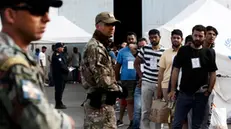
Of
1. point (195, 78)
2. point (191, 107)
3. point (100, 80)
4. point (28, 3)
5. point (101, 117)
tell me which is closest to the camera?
point (28, 3)

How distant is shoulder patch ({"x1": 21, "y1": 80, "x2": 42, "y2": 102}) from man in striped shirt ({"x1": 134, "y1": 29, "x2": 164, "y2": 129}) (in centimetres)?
624

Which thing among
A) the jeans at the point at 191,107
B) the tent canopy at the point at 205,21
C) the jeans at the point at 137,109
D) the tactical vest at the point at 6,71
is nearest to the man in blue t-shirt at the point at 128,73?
the jeans at the point at 137,109

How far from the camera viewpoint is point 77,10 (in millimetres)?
22344

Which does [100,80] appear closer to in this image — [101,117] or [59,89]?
[101,117]

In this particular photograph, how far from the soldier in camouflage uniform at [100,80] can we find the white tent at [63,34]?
12781 millimetres

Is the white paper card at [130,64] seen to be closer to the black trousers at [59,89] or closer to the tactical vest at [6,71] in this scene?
the black trousers at [59,89]

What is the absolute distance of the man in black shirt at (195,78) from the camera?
22.2 feet

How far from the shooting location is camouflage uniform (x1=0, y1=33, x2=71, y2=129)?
79.5 inches

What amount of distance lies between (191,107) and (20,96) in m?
5.13

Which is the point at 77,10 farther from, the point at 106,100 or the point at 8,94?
the point at 8,94

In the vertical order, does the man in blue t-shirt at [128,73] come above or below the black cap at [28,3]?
below

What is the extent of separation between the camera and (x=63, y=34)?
18.4 m

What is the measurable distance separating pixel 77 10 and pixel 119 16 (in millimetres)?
7270

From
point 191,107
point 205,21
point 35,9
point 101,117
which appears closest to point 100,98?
point 101,117
